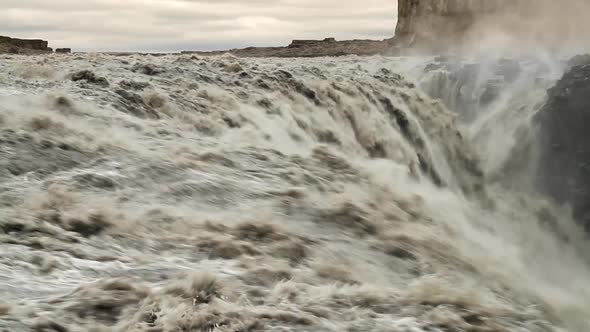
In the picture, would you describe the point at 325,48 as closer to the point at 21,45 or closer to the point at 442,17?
the point at 442,17

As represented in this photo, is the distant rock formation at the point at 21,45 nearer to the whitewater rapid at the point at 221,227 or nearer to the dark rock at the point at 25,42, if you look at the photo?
the dark rock at the point at 25,42

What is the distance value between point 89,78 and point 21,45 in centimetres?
1615

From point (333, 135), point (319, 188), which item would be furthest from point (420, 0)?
point (319, 188)

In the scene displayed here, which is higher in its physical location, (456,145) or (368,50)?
(368,50)

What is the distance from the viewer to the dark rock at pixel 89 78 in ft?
22.3

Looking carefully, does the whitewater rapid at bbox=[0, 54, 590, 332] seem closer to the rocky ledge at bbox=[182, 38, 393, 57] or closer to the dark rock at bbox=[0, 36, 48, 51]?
the dark rock at bbox=[0, 36, 48, 51]

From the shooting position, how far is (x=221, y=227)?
12.6 feet

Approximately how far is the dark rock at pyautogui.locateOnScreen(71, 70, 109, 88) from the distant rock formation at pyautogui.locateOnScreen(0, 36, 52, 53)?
1366 centimetres

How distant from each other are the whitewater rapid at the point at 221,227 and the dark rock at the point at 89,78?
0.07 feet

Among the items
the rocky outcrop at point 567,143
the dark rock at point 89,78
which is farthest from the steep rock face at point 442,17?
the dark rock at point 89,78

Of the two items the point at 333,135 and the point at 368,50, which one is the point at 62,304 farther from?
the point at 368,50

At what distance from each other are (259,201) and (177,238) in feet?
3.12

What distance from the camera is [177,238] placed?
3.59m

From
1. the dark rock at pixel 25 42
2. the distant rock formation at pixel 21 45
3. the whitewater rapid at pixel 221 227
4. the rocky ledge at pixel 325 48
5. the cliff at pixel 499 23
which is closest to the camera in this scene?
the whitewater rapid at pixel 221 227
